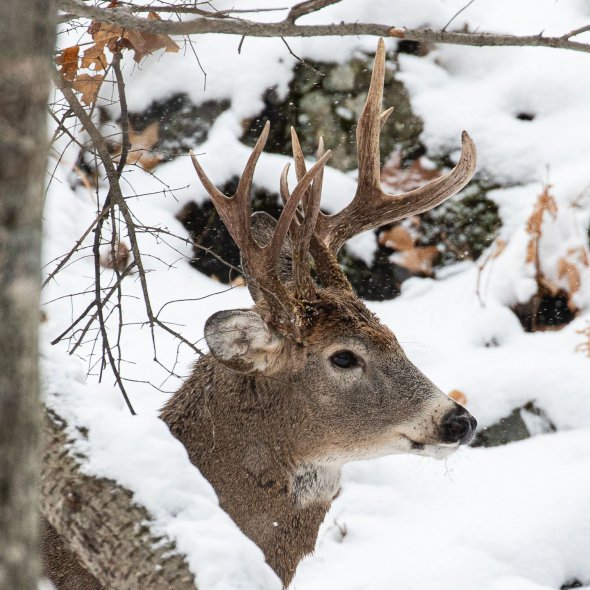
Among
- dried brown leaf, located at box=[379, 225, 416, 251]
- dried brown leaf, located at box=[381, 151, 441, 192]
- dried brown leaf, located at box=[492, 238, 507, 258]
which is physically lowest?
dried brown leaf, located at box=[492, 238, 507, 258]

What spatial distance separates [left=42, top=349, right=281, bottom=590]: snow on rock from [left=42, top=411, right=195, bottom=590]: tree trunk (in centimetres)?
3

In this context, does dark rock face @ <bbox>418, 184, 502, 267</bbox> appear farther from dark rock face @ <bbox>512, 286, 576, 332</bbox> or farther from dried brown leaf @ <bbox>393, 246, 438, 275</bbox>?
dark rock face @ <bbox>512, 286, 576, 332</bbox>

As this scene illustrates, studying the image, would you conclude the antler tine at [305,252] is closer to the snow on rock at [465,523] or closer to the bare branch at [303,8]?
→ the bare branch at [303,8]

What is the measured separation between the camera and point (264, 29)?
122 inches

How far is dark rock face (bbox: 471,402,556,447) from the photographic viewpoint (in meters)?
6.19

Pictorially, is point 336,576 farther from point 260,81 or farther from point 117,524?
point 260,81

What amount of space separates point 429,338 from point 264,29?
421 centimetres

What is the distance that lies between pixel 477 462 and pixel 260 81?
369 cm

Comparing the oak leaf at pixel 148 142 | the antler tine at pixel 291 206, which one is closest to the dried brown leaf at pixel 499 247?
the oak leaf at pixel 148 142

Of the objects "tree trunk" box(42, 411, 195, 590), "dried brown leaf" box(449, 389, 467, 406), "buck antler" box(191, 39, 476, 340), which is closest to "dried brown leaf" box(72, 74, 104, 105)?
"buck antler" box(191, 39, 476, 340)

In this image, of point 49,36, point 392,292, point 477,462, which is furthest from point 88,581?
point 392,292

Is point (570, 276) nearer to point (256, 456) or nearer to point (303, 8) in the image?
point (256, 456)

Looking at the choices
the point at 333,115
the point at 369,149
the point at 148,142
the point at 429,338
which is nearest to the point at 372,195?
the point at 369,149

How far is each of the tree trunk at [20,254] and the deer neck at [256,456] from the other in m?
2.64
